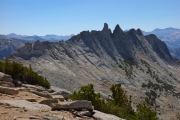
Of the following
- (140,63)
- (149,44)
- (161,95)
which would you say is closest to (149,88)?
(161,95)

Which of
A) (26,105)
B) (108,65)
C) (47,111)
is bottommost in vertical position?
(108,65)

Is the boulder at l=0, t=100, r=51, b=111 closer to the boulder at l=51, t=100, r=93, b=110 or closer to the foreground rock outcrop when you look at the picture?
the foreground rock outcrop

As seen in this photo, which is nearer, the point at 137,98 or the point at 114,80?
the point at 137,98

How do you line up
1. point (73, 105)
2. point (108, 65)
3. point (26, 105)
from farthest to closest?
point (108, 65)
point (73, 105)
point (26, 105)

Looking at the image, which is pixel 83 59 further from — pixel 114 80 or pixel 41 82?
pixel 41 82

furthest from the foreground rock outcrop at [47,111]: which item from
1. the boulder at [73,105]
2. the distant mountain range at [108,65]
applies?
the distant mountain range at [108,65]

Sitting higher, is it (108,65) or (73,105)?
(73,105)

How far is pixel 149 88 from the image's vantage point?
12300 centimetres

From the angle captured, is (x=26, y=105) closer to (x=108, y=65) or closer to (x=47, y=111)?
(x=47, y=111)

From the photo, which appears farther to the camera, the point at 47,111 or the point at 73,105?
the point at 73,105

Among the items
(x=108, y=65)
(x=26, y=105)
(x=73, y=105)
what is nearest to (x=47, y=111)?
(x=26, y=105)

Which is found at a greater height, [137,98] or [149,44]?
[149,44]

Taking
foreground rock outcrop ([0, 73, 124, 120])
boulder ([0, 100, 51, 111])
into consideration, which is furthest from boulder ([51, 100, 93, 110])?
boulder ([0, 100, 51, 111])

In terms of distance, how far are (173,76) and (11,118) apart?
16119 centimetres
